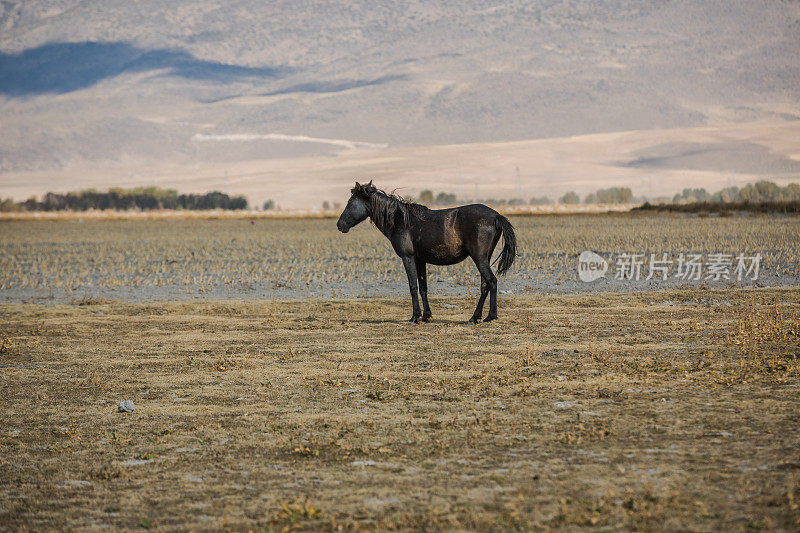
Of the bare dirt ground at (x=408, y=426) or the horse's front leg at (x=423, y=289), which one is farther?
the horse's front leg at (x=423, y=289)

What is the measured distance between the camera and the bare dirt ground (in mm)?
7750

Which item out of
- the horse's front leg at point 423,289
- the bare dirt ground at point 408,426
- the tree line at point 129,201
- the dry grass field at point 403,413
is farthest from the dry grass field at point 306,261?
the tree line at point 129,201

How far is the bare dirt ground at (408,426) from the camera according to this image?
7.75 meters

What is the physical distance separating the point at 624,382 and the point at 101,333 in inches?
383

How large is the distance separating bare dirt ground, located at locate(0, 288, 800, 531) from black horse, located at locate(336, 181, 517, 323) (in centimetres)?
105

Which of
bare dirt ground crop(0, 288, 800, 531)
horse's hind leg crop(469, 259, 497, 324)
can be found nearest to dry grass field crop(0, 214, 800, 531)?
bare dirt ground crop(0, 288, 800, 531)

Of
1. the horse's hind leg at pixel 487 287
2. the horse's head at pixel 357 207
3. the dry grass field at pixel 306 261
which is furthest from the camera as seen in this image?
the dry grass field at pixel 306 261

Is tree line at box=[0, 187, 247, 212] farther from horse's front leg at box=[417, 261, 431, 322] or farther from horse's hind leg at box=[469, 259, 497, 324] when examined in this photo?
horse's hind leg at box=[469, 259, 497, 324]

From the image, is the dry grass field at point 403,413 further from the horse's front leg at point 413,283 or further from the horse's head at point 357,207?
the horse's head at point 357,207

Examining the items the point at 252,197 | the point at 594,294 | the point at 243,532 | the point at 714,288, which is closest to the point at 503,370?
the point at 243,532

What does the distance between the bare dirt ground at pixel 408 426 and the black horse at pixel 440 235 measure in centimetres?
105

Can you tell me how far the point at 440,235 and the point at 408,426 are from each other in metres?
8.47

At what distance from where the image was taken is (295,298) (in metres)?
23.9

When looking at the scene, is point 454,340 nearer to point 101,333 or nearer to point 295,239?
point 101,333
